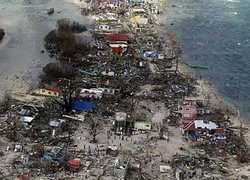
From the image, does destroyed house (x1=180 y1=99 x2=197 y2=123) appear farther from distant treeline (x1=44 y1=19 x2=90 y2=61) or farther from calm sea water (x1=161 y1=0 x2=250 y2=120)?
distant treeline (x1=44 y1=19 x2=90 y2=61)

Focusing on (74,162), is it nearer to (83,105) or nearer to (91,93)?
(83,105)

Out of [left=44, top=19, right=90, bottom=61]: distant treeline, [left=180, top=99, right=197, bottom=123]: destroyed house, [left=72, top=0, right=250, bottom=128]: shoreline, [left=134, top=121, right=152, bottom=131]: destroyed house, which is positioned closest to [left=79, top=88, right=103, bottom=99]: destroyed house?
[left=134, top=121, right=152, bottom=131]: destroyed house

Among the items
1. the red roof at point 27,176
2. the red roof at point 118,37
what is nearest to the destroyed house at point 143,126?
the red roof at point 27,176

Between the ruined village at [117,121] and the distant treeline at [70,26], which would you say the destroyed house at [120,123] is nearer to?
the ruined village at [117,121]

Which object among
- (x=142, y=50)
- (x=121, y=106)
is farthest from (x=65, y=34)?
(x=121, y=106)

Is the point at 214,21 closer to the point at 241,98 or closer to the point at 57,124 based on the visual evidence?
the point at 241,98

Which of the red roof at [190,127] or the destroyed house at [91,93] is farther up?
the destroyed house at [91,93]

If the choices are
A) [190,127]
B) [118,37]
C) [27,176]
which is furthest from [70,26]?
[27,176]
